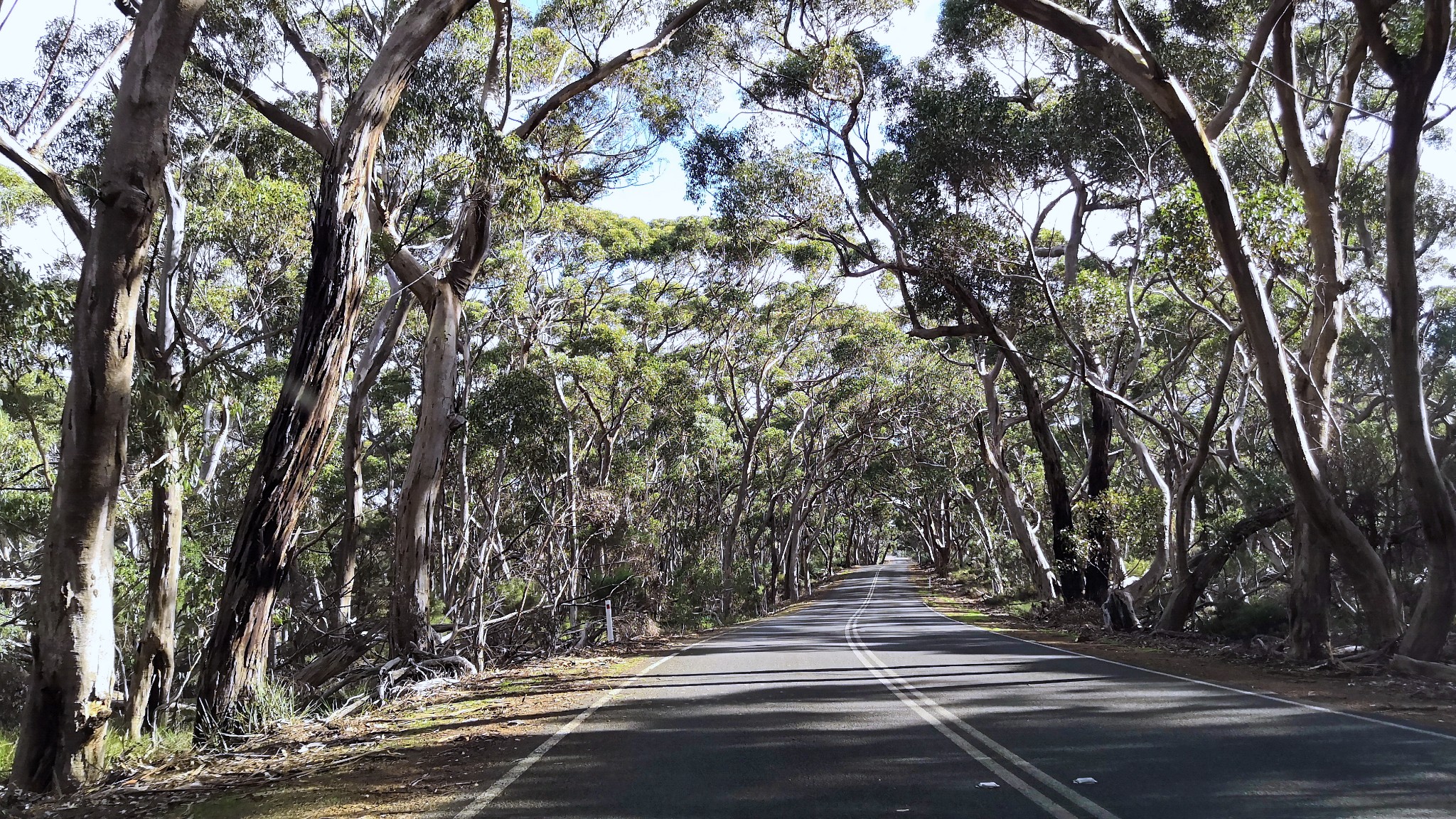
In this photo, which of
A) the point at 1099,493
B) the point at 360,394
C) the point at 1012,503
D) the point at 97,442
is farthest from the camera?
the point at 1012,503

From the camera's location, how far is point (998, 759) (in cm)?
636

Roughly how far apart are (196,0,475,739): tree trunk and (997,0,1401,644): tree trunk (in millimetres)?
7547

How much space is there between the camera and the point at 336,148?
8.25 metres

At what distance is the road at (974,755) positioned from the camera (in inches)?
205

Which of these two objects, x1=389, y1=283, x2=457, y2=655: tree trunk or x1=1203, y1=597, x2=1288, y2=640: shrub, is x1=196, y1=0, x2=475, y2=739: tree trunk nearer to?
x1=389, y1=283, x2=457, y2=655: tree trunk

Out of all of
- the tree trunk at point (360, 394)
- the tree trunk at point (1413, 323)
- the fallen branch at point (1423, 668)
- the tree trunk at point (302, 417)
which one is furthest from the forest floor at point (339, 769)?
the tree trunk at point (1413, 323)

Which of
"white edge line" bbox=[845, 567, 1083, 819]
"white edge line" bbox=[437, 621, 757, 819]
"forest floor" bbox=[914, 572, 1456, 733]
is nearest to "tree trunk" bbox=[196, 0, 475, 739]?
"white edge line" bbox=[437, 621, 757, 819]

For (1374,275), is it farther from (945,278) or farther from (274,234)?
(274,234)

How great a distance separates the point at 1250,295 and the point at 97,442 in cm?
1267

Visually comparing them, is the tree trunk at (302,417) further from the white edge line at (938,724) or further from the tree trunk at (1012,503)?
the tree trunk at (1012,503)

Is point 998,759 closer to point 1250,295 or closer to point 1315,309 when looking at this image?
point 1250,295

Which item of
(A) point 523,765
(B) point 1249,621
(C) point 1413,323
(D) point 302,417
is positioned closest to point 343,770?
(A) point 523,765

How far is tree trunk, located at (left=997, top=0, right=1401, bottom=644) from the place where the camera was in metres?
10.8

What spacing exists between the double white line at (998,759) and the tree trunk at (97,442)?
7.01m
